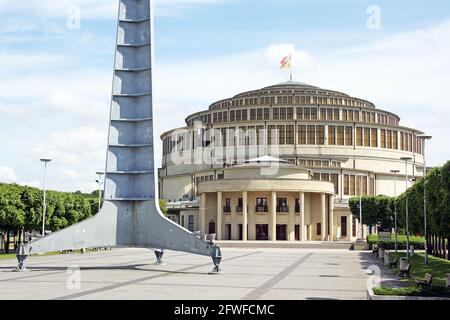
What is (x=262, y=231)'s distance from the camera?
292 ft

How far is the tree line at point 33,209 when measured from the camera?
5338cm

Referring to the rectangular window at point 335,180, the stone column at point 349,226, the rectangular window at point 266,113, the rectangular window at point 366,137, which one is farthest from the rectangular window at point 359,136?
the stone column at point 349,226

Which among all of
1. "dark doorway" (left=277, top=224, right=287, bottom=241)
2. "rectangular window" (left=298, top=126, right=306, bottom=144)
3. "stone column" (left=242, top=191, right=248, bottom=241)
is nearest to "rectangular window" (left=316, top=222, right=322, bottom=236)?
"dark doorway" (left=277, top=224, right=287, bottom=241)

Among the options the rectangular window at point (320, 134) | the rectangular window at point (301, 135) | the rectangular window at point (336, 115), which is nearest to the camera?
the rectangular window at point (301, 135)

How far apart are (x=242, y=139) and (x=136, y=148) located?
72.6 metres

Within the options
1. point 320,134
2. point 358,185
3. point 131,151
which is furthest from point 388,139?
point 131,151

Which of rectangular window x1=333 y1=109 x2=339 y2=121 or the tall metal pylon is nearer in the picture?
the tall metal pylon

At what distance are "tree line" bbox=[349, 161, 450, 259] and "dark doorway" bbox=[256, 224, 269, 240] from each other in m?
13.8

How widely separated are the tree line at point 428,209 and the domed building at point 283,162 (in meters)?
6.49

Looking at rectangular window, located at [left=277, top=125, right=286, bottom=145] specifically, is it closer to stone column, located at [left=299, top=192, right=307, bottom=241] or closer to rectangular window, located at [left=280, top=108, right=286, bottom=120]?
rectangular window, located at [left=280, top=108, right=286, bottom=120]

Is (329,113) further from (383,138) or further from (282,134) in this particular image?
(383,138)

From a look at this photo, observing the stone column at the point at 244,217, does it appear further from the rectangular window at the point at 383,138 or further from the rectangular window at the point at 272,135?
the rectangular window at the point at 383,138

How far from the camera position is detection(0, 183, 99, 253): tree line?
175ft
